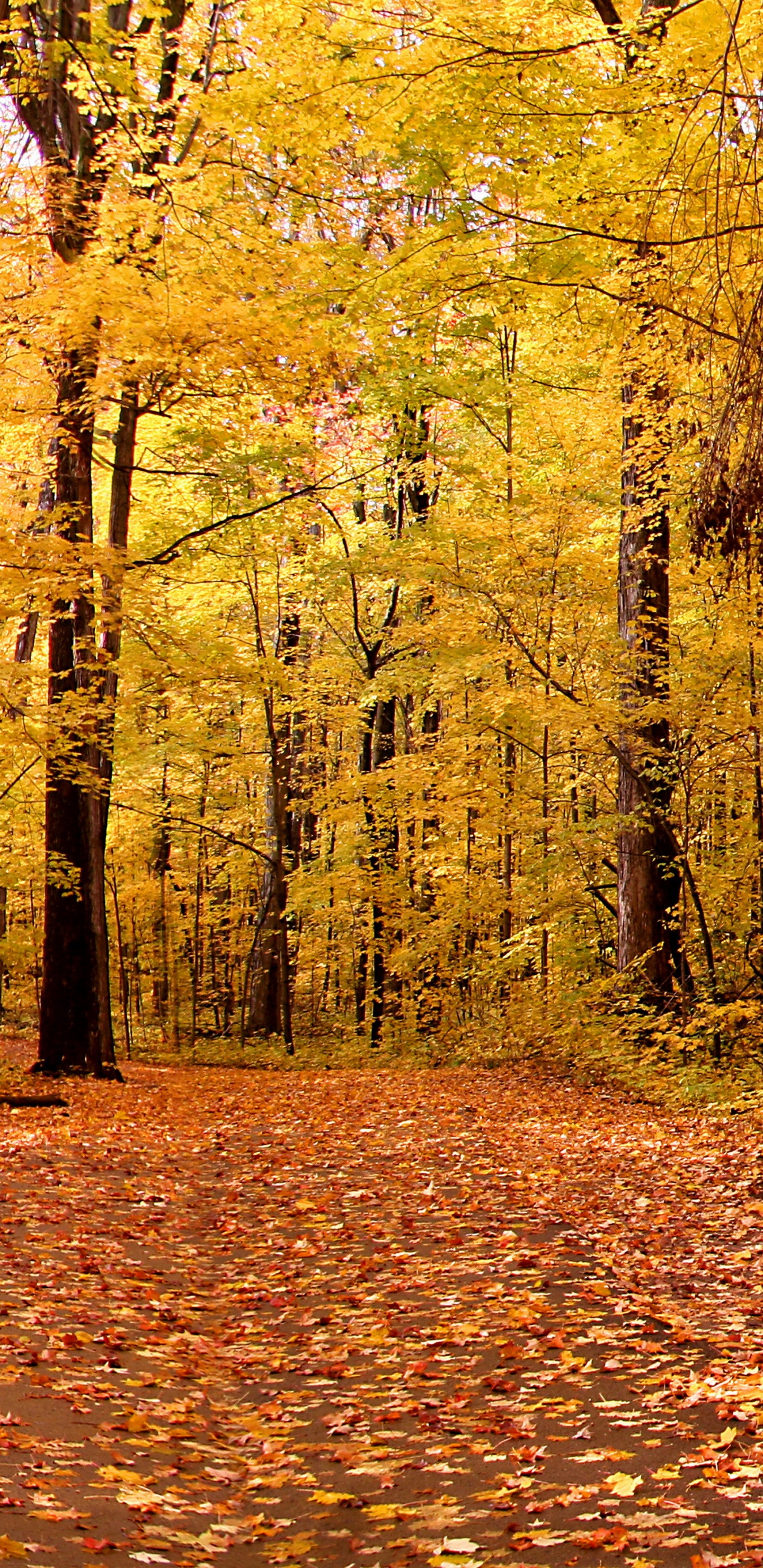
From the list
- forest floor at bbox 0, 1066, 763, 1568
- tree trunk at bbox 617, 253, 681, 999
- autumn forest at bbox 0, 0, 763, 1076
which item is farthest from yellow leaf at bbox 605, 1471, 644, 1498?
tree trunk at bbox 617, 253, 681, 999

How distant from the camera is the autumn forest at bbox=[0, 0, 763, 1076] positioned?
26.2 ft

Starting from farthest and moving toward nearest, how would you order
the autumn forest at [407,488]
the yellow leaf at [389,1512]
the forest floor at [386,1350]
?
the autumn forest at [407,488] < the yellow leaf at [389,1512] < the forest floor at [386,1350]

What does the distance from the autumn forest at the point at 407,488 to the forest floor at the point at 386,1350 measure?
10.9 feet

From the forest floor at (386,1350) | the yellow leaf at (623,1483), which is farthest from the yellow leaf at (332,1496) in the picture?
the yellow leaf at (623,1483)

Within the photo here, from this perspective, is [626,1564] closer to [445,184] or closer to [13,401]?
[13,401]

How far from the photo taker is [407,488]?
20859mm

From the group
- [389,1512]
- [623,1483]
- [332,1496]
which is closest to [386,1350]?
[332,1496]

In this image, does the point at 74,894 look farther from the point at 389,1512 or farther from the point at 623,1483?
the point at 623,1483

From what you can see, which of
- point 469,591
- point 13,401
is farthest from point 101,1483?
point 469,591

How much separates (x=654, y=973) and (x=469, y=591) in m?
6.24

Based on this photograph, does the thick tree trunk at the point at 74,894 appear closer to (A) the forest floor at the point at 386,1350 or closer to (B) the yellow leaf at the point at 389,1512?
(A) the forest floor at the point at 386,1350

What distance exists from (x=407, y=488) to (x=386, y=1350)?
17.2 meters

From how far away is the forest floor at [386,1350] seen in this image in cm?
376

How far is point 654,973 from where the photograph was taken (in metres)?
13.1
